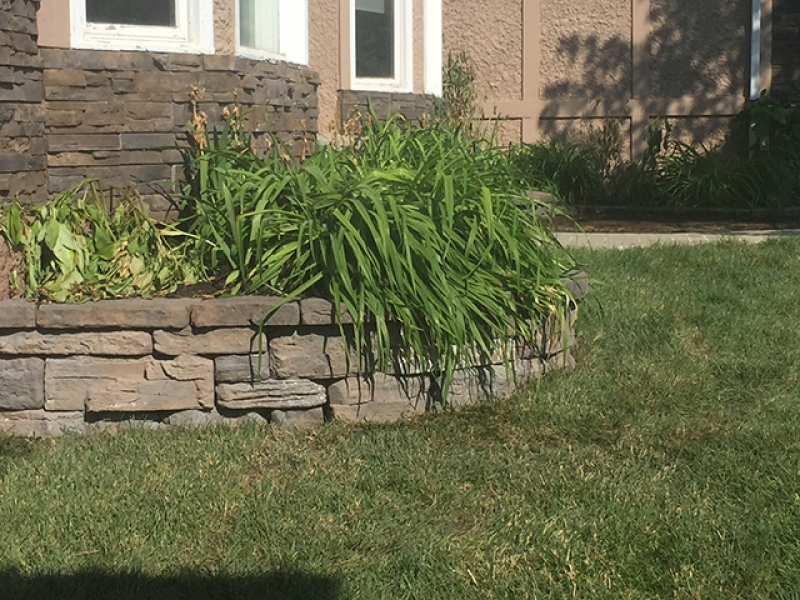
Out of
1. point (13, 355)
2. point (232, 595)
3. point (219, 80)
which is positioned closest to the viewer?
point (232, 595)

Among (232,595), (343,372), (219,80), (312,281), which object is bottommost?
(232,595)

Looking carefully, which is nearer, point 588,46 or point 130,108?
point 130,108

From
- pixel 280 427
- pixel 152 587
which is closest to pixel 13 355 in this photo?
pixel 280 427

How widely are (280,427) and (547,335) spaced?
1.22 metres

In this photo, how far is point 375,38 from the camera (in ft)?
27.8

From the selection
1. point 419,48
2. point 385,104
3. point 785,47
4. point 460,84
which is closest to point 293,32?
point 385,104

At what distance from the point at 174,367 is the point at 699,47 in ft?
29.0

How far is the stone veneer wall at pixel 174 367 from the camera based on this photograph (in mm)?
4281

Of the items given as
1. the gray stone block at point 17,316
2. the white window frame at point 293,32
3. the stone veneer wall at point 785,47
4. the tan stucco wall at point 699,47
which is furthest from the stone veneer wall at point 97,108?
the stone veneer wall at point 785,47

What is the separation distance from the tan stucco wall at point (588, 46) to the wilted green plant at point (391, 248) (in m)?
6.96

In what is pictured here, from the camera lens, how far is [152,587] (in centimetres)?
306

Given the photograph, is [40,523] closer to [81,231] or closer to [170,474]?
[170,474]

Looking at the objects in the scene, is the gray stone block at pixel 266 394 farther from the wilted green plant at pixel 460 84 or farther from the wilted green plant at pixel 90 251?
the wilted green plant at pixel 460 84

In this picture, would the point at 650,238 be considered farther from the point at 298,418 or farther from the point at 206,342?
the point at 206,342
